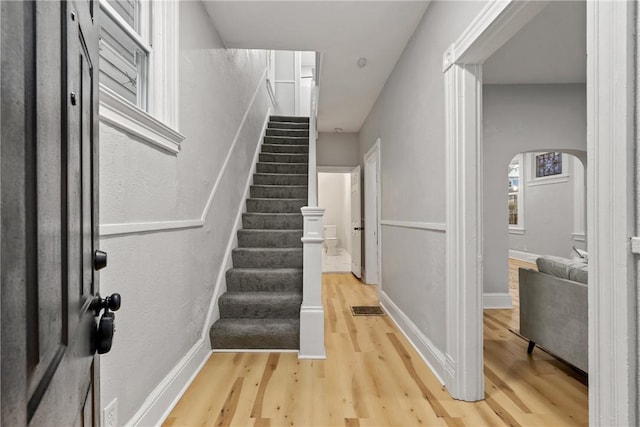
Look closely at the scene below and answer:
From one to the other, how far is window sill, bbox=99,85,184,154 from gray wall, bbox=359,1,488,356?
160 cm

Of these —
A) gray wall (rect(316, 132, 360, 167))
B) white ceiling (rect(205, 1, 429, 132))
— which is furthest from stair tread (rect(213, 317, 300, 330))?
gray wall (rect(316, 132, 360, 167))

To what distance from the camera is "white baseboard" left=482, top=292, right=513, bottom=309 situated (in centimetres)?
383

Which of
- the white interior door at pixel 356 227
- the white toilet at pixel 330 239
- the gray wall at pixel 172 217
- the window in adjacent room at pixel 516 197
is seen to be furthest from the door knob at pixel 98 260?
the window in adjacent room at pixel 516 197

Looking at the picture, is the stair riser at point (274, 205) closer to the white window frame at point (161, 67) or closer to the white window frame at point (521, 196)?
the white window frame at point (161, 67)

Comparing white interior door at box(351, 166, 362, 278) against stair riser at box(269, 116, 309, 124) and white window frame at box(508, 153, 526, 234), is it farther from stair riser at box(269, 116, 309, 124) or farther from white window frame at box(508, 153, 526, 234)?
white window frame at box(508, 153, 526, 234)

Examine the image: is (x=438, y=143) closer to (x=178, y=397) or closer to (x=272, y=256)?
(x=272, y=256)

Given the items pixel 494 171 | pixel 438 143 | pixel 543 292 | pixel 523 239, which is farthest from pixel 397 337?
pixel 523 239

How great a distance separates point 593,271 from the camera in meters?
0.96

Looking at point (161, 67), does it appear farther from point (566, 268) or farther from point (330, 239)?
point (330, 239)

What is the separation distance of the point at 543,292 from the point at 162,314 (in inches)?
98.7

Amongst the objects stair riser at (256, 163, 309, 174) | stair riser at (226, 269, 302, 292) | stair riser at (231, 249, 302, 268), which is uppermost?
stair riser at (256, 163, 309, 174)

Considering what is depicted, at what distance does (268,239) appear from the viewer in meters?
3.37

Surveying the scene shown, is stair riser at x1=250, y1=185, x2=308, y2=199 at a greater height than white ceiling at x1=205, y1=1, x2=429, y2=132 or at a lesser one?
lesser

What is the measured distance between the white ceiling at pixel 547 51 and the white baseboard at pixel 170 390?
336 centimetres
